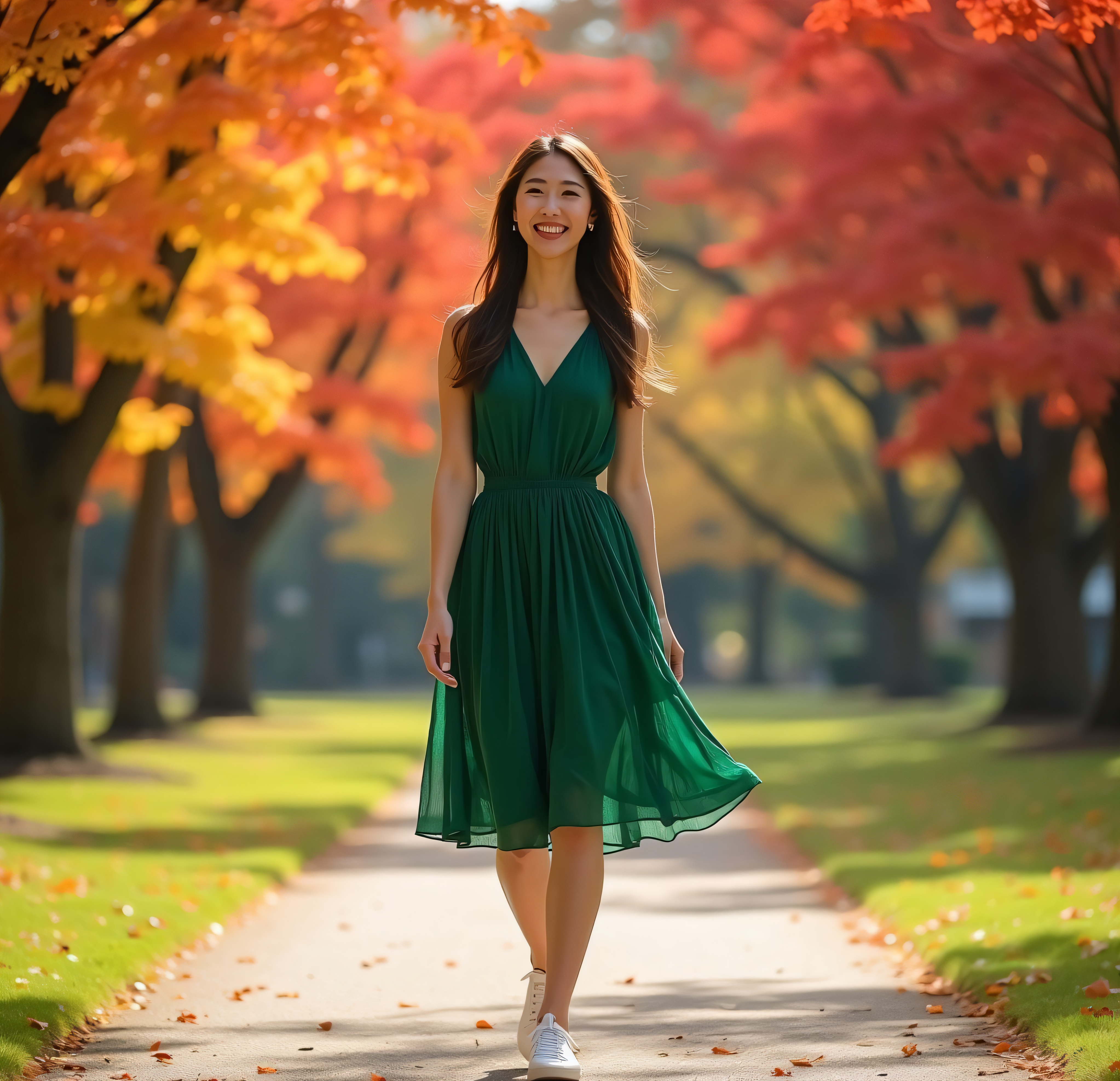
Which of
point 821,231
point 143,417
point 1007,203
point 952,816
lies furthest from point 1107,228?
point 143,417

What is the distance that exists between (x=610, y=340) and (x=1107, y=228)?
8895 millimetres

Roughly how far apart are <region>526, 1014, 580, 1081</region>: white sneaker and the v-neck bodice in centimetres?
147

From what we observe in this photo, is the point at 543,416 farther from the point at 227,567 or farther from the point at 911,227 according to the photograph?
the point at 227,567

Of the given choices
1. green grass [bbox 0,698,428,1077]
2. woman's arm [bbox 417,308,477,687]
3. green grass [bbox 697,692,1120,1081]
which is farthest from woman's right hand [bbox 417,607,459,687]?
green grass [bbox 697,692,1120,1081]

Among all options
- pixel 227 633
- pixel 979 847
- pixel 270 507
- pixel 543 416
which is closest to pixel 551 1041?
pixel 543 416

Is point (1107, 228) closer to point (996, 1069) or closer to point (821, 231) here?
point (821, 231)

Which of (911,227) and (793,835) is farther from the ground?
(911,227)

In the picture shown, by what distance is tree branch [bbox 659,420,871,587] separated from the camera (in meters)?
25.2

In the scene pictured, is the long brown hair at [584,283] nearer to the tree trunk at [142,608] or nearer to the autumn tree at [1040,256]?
the autumn tree at [1040,256]

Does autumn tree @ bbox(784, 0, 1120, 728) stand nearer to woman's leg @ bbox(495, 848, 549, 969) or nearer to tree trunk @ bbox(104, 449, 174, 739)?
woman's leg @ bbox(495, 848, 549, 969)

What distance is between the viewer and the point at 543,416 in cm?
439

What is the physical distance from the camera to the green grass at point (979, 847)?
17.0 ft

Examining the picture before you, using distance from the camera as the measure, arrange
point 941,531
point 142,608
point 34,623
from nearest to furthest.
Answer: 1. point 34,623
2. point 142,608
3. point 941,531

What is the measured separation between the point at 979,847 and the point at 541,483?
565 cm
